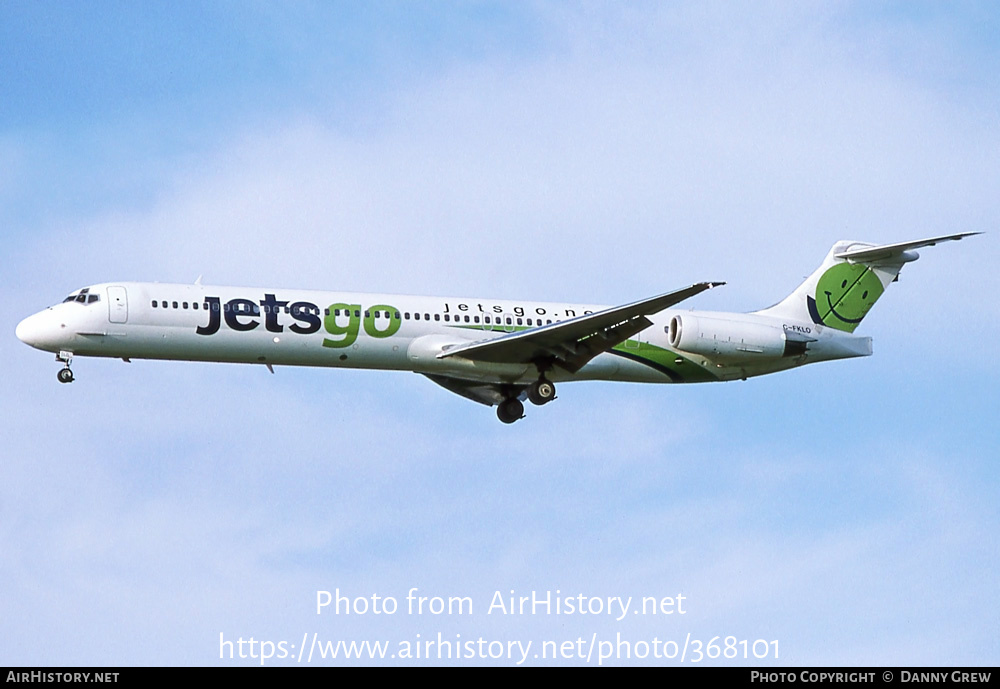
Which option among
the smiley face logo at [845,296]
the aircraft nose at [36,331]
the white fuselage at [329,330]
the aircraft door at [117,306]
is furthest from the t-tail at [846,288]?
the aircraft nose at [36,331]

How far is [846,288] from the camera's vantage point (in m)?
39.9

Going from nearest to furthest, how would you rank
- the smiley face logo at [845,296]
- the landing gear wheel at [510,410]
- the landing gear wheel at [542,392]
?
the landing gear wheel at [542,392]
the landing gear wheel at [510,410]
the smiley face logo at [845,296]

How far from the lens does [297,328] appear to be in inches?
1374

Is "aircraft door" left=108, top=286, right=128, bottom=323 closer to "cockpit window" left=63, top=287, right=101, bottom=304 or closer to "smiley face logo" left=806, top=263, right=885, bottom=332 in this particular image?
"cockpit window" left=63, top=287, right=101, bottom=304

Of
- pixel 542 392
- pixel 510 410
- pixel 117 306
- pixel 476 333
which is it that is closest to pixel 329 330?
pixel 476 333

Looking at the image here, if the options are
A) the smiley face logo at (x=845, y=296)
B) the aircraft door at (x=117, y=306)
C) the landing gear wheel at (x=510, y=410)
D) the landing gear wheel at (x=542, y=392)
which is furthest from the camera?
the smiley face logo at (x=845, y=296)

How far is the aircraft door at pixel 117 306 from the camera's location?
34.2 metres

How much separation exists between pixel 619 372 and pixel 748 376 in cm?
340

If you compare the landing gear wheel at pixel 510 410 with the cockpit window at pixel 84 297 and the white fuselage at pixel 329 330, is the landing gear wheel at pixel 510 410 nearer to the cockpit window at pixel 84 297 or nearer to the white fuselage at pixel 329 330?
the white fuselage at pixel 329 330

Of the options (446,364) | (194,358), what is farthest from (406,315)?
(194,358)

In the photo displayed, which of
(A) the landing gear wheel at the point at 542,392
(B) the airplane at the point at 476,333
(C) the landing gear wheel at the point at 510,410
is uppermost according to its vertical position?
(B) the airplane at the point at 476,333

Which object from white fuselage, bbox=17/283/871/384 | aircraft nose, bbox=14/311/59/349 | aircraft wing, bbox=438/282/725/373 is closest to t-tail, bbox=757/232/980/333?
white fuselage, bbox=17/283/871/384

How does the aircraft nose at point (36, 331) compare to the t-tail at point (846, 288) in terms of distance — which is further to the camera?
the t-tail at point (846, 288)
